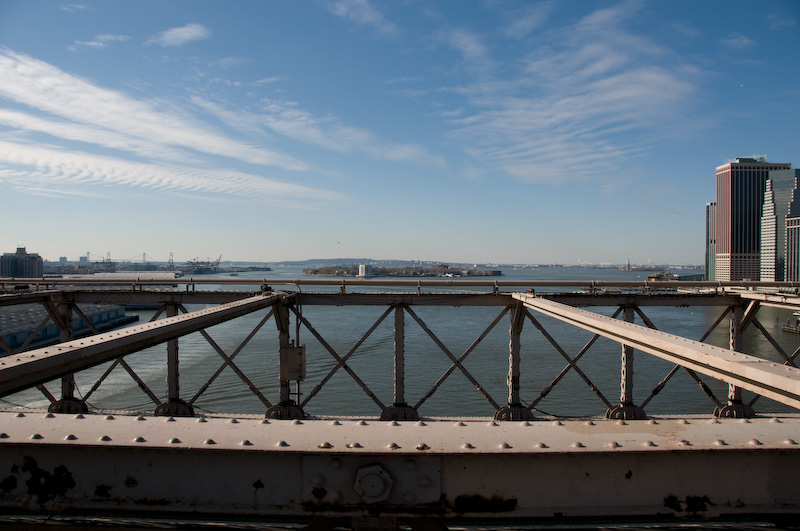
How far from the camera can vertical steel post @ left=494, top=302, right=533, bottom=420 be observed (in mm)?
10352

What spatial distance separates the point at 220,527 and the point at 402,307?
8.58m

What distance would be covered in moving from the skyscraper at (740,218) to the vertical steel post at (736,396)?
166 metres

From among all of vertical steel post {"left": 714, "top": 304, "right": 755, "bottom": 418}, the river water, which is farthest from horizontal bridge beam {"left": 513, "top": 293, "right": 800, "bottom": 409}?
the river water

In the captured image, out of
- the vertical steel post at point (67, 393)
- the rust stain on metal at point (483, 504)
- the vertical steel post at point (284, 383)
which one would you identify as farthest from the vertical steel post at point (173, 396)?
the rust stain on metal at point (483, 504)

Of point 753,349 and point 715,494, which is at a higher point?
point 715,494

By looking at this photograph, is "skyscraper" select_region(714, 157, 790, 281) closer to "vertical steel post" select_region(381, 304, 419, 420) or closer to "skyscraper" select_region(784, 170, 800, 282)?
"skyscraper" select_region(784, 170, 800, 282)

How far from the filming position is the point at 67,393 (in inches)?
439

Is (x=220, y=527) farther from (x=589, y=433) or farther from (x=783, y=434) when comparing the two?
(x=783, y=434)

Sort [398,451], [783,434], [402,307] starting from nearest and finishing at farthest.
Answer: [398,451]
[783,434]
[402,307]

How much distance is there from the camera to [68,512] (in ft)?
7.75

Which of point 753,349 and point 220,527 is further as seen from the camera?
point 753,349

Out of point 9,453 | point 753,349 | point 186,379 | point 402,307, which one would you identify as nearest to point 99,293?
point 402,307

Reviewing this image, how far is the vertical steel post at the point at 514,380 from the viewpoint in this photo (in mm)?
10352

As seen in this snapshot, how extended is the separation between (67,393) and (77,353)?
853 cm
